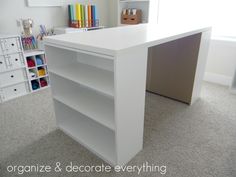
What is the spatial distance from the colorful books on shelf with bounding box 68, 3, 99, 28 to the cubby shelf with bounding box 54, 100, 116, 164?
1.73 metres

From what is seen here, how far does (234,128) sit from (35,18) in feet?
9.70

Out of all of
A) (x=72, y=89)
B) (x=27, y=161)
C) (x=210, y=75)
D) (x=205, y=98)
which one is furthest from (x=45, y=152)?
(x=210, y=75)

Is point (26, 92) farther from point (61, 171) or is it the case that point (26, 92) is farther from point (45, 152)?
point (61, 171)

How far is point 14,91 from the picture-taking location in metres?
2.56

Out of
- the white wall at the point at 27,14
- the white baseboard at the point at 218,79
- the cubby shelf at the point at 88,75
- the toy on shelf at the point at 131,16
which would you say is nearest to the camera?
the cubby shelf at the point at 88,75

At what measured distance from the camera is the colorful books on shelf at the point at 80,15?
3.08m

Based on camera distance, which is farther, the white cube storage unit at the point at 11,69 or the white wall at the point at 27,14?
the white wall at the point at 27,14

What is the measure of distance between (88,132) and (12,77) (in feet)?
4.75

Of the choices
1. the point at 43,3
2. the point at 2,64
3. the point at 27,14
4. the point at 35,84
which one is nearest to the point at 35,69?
the point at 35,84

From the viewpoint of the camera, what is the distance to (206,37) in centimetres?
218

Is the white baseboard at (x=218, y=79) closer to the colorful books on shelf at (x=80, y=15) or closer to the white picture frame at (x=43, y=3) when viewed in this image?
the colorful books on shelf at (x=80, y=15)

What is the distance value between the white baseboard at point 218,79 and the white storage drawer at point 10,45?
2787 mm

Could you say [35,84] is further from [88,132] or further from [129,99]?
[129,99]

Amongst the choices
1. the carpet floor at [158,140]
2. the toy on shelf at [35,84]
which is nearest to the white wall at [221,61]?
the carpet floor at [158,140]
